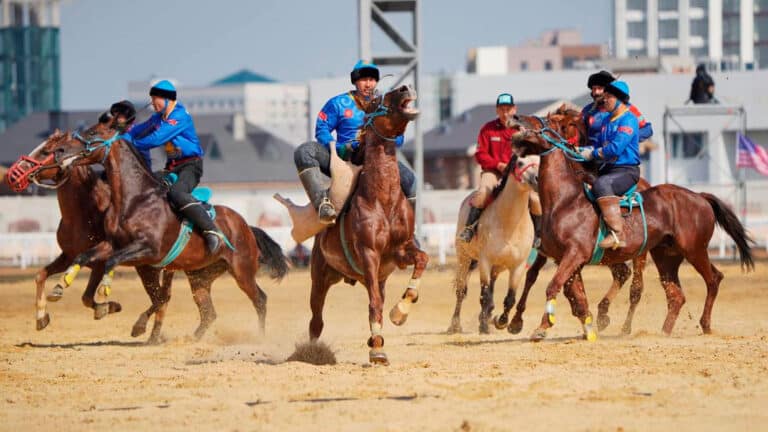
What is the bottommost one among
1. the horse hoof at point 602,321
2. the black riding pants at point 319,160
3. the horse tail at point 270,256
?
the horse hoof at point 602,321

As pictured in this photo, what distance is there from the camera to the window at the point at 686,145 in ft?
185

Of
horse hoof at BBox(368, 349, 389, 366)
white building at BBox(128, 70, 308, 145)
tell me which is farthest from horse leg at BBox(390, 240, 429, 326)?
white building at BBox(128, 70, 308, 145)

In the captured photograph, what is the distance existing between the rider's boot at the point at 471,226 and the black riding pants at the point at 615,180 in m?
1.63

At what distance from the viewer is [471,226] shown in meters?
14.8

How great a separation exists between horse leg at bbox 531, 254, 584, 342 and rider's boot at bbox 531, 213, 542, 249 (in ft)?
5.31

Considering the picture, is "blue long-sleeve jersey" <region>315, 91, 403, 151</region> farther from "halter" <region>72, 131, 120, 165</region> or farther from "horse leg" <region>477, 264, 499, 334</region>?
"horse leg" <region>477, 264, 499, 334</region>

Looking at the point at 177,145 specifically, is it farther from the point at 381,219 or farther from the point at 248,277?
the point at 381,219

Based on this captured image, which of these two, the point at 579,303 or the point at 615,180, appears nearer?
the point at 579,303

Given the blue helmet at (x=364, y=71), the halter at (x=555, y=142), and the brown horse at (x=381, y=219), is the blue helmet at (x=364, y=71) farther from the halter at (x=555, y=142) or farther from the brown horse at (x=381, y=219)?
the halter at (x=555, y=142)

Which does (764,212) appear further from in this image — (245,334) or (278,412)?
(278,412)

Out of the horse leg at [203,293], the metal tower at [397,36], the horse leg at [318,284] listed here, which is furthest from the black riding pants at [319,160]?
the metal tower at [397,36]

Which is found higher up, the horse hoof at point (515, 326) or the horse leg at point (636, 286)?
the horse leg at point (636, 286)

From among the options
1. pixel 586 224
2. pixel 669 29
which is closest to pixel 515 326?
pixel 586 224

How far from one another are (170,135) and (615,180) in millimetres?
4843
